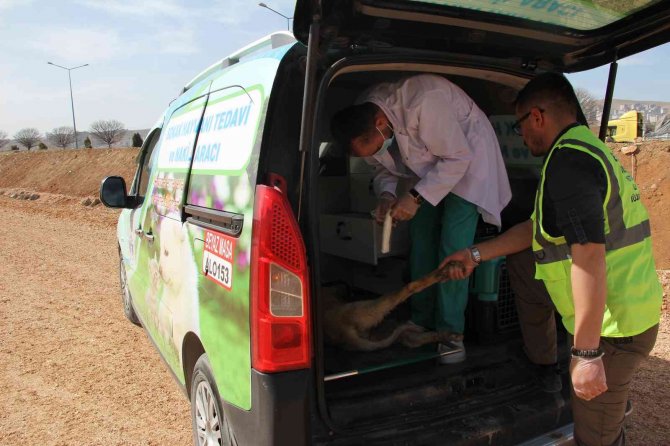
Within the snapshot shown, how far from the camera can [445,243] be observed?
2.86 metres

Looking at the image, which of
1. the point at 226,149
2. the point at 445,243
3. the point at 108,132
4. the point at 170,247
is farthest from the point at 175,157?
the point at 108,132

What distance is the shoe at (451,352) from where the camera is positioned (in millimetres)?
2711

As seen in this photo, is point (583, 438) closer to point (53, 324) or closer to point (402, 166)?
point (402, 166)

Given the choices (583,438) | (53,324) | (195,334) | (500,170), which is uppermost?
(500,170)

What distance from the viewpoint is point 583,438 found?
2.17 m

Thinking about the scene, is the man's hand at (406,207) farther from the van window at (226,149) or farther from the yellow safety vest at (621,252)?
the van window at (226,149)

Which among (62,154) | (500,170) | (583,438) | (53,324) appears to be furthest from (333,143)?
(62,154)

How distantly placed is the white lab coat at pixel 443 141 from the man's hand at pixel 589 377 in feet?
3.57

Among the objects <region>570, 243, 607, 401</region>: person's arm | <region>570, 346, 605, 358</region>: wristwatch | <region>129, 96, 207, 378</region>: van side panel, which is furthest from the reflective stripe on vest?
<region>129, 96, 207, 378</region>: van side panel

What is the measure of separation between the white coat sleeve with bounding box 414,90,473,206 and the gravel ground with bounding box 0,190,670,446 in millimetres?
1981

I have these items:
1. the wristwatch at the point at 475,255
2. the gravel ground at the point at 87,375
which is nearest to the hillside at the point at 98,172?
the gravel ground at the point at 87,375

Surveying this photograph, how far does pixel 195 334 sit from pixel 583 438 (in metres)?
1.76

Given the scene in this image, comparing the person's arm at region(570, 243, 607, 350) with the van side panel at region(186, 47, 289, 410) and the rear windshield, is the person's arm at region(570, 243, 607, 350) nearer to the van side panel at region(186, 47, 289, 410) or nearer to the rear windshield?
the rear windshield

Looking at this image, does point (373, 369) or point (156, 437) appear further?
point (156, 437)
